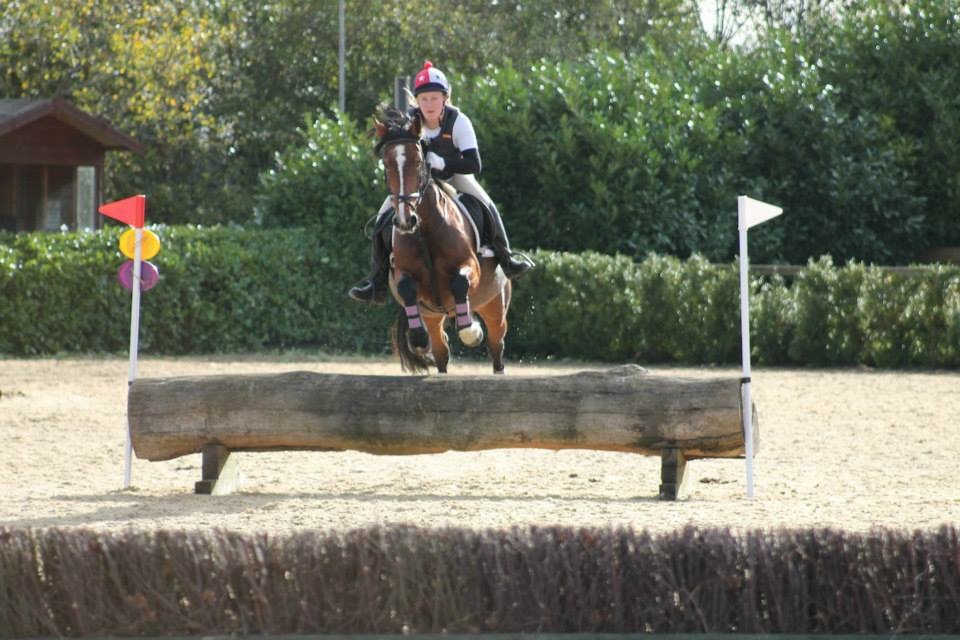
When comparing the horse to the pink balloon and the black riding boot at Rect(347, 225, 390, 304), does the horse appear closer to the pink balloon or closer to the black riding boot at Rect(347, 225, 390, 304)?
the black riding boot at Rect(347, 225, 390, 304)

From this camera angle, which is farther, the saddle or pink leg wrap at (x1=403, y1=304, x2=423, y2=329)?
the saddle

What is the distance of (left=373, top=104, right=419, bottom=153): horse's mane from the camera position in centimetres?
851

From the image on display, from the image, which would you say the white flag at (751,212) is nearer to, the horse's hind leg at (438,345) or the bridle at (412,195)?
the bridle at (412,195)

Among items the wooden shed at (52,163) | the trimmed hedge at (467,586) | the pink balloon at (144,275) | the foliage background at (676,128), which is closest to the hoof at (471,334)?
the pink balloon at (144,275)

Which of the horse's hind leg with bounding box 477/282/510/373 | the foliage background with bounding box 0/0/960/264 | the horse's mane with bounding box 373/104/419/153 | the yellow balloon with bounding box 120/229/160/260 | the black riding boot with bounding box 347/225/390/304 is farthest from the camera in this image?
the foliage background with bounding box 0/0/960/264

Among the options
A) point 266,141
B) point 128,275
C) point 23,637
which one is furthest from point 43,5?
point 23,637

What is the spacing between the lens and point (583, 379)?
804 cm

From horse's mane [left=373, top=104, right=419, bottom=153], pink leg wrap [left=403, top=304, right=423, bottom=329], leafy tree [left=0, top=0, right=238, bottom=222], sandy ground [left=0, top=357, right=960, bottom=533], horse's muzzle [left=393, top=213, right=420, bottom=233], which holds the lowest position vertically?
sandy ground [left=0, top=357, right=960, bottom=533]

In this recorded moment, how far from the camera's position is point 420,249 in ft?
30.3

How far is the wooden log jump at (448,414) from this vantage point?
7895 millimetres

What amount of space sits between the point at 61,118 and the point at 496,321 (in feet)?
46.1

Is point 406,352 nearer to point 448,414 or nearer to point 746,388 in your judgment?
point 448,414

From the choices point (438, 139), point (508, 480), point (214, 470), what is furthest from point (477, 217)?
point (214, 470)

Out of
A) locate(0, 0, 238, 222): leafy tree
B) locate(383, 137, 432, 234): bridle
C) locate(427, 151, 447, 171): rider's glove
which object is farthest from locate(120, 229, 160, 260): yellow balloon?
locate(0, 0, 238, 222): leafy tree
